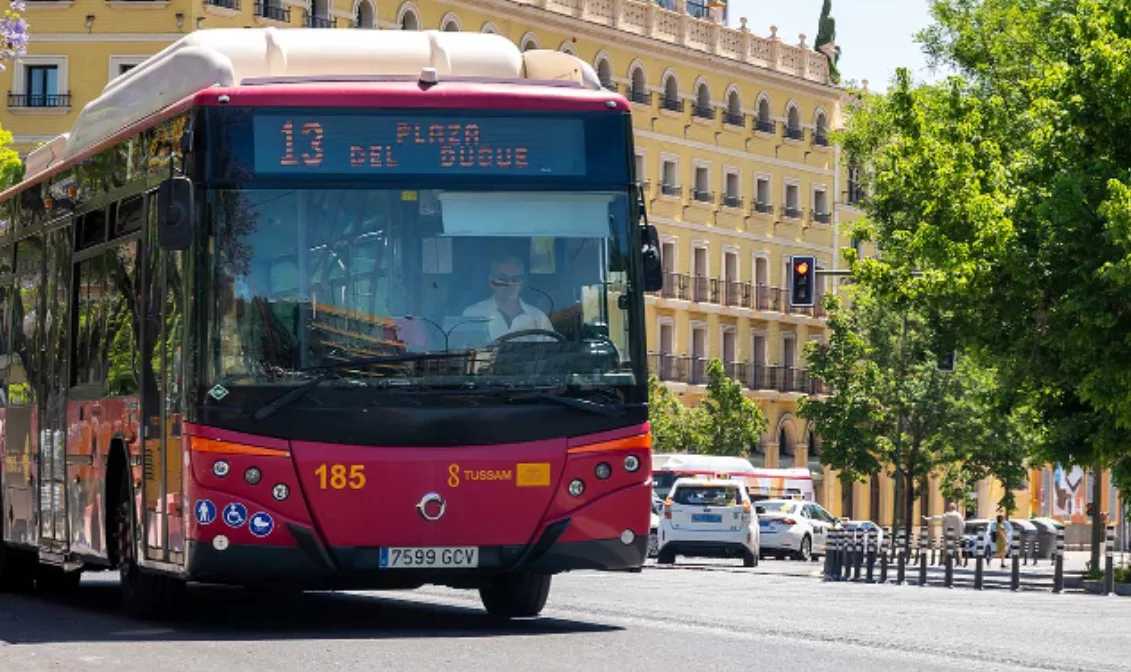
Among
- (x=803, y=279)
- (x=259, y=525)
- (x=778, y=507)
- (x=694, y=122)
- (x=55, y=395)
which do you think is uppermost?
(x=694, y=122)

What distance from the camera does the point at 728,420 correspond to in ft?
297

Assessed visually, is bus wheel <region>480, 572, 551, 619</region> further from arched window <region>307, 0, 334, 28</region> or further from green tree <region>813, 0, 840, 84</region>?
green tree <region>813, 0, 840, 84</region>

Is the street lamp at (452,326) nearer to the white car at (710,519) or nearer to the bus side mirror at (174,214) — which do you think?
the bus side mirror at (174,214)

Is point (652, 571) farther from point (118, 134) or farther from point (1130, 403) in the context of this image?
point (118, 134)

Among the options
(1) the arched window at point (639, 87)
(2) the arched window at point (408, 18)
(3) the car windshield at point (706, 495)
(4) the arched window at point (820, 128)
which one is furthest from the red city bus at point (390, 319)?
(4) the arched window at point (820, 128)

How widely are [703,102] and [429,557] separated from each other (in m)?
83.2

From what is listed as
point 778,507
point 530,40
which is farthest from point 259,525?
point 530,40

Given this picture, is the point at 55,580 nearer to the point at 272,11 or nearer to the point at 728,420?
the point at 272,11

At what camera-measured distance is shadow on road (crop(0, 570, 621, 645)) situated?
1755cm

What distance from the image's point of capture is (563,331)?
17250 millimetres

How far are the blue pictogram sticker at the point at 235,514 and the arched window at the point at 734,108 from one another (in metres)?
85.2

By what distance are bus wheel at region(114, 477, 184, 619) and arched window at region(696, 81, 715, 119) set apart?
80.9 metres

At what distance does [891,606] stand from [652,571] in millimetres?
16259

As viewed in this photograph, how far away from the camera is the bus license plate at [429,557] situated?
673 inches
